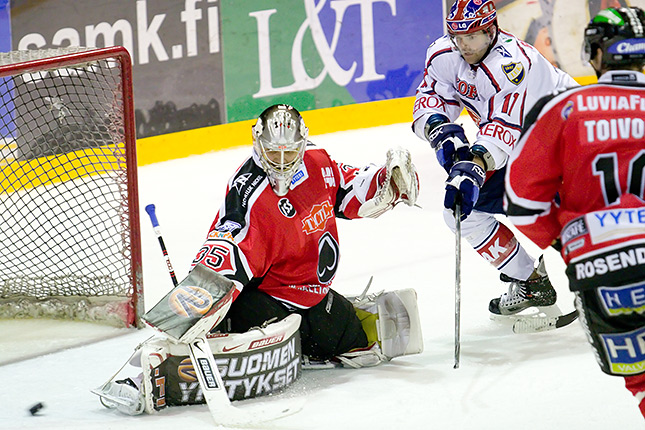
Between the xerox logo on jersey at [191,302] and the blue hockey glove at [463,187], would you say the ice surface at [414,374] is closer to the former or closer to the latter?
the xerox logo on jersey at [191,302]

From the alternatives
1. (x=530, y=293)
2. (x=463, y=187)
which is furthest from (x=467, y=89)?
(x=530, y=293)

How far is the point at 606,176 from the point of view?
2.11m

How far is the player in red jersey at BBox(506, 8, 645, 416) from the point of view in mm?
2090

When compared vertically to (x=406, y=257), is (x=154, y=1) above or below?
above

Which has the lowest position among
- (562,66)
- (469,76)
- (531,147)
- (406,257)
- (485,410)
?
(485,410)

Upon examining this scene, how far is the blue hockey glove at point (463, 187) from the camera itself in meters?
3.16

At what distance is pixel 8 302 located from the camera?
3.92m

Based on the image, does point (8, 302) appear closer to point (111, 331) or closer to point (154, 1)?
point (111, 331)

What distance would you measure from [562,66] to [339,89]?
179 cm

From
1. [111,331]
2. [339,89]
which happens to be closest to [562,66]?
[339,89]

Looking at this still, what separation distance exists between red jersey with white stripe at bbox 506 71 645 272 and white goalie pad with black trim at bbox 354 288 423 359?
3.65 feet

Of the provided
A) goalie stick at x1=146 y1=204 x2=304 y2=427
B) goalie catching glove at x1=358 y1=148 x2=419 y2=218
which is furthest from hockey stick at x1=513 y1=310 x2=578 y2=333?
goalie stick at x1=146 y1=204 x2=304 y2=427

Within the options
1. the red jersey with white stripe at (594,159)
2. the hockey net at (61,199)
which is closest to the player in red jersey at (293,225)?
the hockey net at (61,199)

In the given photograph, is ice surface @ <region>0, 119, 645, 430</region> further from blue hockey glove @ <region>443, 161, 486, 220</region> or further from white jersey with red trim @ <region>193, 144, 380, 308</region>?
blue hockey glove @ <region>443, 161, 486, 220</region>
